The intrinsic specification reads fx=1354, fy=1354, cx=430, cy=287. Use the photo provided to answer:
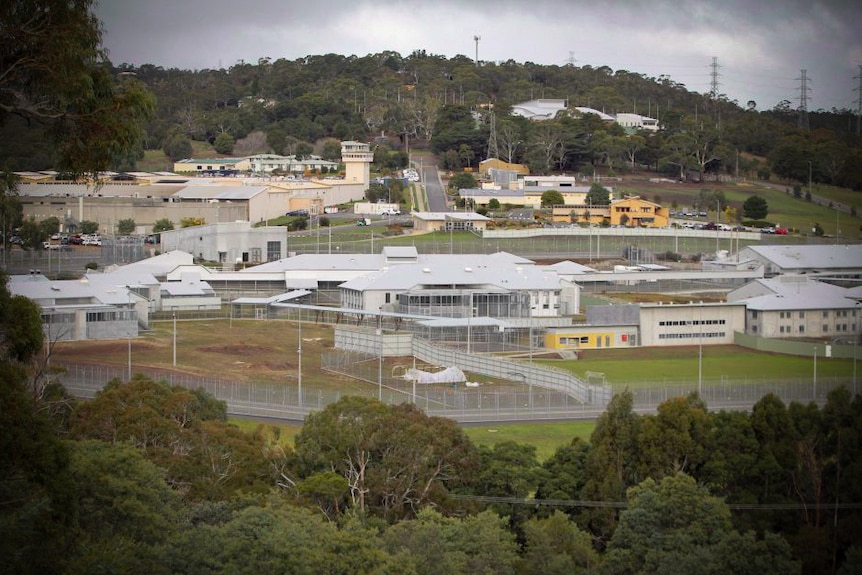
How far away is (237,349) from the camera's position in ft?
87.2

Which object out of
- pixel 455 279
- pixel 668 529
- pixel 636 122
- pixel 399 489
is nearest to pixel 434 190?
pixel 636 122

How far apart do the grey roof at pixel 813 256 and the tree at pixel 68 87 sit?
29.2 m

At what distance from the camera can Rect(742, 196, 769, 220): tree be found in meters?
48.9

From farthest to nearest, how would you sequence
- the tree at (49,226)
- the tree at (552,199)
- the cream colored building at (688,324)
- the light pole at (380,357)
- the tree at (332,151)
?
the tree at (332,151)
the tree at (552,199)
the tree at (49,226)
the cream colored building at (688,324)
the light pole at (380,357)

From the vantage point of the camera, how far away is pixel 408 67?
10069 centimetres

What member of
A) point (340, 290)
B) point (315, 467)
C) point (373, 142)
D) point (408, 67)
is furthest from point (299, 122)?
point (315, 467)

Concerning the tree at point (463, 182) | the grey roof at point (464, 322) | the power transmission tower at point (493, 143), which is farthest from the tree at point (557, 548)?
the power transmission tower at point (493, 143)

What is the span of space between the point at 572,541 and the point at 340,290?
22.4 m

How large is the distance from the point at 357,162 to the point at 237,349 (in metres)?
33.7

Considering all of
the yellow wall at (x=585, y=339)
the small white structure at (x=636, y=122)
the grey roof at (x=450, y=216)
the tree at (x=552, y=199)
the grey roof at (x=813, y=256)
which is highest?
the small white structure at (x=636, y=122)

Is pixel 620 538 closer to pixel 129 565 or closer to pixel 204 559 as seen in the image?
pixel 204 559

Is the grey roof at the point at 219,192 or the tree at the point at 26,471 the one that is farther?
the grey roof at the point at 219,192

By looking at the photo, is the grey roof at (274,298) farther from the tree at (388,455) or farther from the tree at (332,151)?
the tree at (332,151)

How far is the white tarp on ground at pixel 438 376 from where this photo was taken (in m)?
22.9
